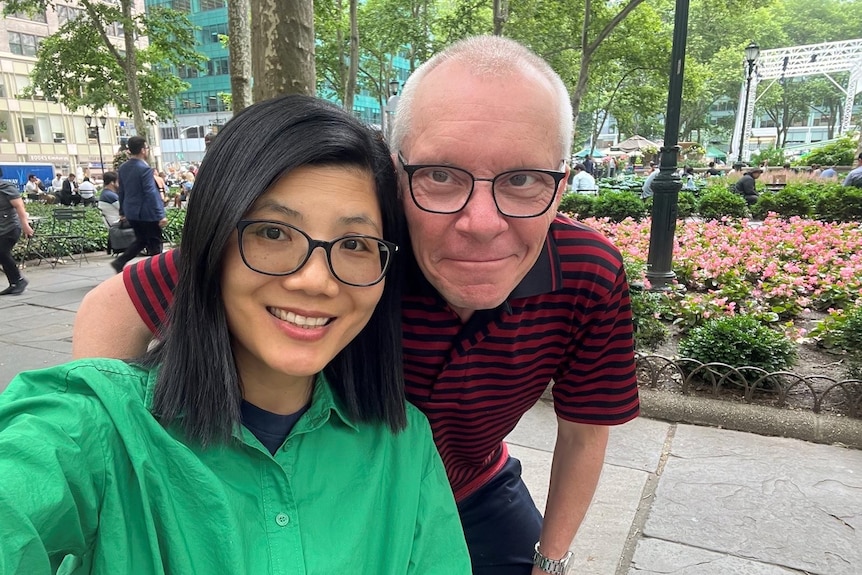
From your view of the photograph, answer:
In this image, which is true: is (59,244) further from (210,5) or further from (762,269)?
(210,5)

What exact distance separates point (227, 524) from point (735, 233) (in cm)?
865

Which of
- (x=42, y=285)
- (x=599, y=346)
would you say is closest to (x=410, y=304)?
(x=599, y=346)

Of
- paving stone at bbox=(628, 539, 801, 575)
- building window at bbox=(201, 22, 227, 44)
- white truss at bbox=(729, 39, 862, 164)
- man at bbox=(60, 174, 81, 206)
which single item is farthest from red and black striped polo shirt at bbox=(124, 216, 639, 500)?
building window at bbox=(201, 22, 227, 44)

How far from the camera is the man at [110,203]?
32.1 ft

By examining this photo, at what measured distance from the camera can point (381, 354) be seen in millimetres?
1304

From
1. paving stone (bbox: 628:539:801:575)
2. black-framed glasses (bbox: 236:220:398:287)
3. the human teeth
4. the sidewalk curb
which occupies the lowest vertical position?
paving stone (bbox: 628:539:801:575)

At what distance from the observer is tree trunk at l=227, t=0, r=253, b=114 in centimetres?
488

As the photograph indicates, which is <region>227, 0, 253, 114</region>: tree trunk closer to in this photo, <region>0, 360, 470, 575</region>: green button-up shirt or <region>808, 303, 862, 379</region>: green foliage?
<region>0, 360, 470, 575</region>: green button-up shirt

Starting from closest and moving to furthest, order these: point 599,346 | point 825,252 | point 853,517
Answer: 1. point 599,346
2. point 853,517
3. point 825,252

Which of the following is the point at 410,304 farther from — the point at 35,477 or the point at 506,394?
the point at 35,477

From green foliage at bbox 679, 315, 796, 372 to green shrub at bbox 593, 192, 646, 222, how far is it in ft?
29.9

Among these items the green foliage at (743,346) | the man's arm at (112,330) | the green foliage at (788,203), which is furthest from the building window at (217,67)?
the man's arm at (112,330)

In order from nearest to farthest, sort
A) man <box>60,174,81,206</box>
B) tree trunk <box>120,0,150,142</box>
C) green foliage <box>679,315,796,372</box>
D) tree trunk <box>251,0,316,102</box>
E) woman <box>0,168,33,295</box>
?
tree trunk <box>251,0,316,102</box> → green foliage <box>679,315,796,372</box> → woman <box>0,168,33,295</box> → tree trunk <box>120,0,150,142</box> → man <box>60,174,81,206</box>

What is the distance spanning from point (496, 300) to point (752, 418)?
3.24 meters
